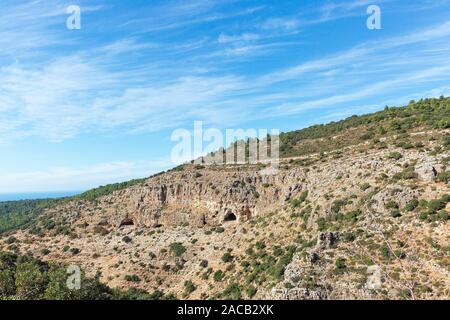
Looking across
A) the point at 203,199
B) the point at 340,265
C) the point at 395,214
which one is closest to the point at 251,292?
the point at 340,265

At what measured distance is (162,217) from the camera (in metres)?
68.9

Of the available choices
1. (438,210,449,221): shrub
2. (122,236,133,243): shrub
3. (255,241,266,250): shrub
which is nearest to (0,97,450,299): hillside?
(438,210,449,221): shrub

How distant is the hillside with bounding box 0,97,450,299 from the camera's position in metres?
30.5

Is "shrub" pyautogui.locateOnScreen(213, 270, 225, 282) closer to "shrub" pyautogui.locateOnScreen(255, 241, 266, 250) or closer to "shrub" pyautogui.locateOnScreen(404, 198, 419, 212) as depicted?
"shrub" pyautogui.locateOnScreen(255, 241, 266, 250)

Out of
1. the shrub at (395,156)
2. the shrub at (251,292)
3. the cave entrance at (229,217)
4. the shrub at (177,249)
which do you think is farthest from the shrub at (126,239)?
the shrub at (395,156)

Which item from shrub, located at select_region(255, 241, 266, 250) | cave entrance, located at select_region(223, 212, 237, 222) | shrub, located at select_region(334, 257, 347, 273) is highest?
cave entrance, located at select_region(223, 212, 237, 222)

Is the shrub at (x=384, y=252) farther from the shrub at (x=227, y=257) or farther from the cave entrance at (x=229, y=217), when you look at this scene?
the cave entrance at (x=229, y=217)

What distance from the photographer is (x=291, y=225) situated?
46.2 meters

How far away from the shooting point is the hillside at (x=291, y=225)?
30469 millimetres

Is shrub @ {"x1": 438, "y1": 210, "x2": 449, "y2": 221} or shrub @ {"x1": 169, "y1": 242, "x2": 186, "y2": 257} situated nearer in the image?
shrub @ {"x1": 438, "y1": 210, "x2": 449, "y2": 221}

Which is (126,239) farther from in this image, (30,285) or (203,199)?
(30,285)

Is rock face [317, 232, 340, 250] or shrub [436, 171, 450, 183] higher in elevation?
shrub [436, 171, 450, 183]

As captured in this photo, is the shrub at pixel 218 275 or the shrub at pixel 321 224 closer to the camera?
the shrub at pixel 321 224
